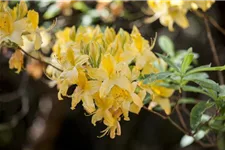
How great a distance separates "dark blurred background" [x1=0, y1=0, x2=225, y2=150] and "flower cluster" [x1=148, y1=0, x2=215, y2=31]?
1015 millimetres

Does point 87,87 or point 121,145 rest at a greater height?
point 87,87

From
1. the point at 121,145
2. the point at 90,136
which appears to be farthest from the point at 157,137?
the point at 90,136

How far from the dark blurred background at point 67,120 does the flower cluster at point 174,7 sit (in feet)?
3.33

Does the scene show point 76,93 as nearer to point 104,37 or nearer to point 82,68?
point 82,68

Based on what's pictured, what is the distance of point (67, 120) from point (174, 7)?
2295 mm

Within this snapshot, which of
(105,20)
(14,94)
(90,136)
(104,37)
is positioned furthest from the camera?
(90,136)

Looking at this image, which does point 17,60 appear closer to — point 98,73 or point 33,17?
point 33,17

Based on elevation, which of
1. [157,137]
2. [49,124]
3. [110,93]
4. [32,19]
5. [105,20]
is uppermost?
[32,19]

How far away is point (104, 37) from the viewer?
1133 millimetres

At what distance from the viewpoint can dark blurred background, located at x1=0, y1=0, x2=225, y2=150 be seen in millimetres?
2873

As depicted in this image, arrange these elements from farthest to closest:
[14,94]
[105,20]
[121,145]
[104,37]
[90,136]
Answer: [90,136] < [121,145] < [14,94] < [105,20] < [104,37]

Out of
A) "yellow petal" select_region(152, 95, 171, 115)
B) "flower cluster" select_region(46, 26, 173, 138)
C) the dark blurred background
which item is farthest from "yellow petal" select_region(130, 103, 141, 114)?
the dark blurred background

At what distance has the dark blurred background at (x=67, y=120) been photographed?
2873 millimetres

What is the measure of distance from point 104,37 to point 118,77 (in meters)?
0.16
